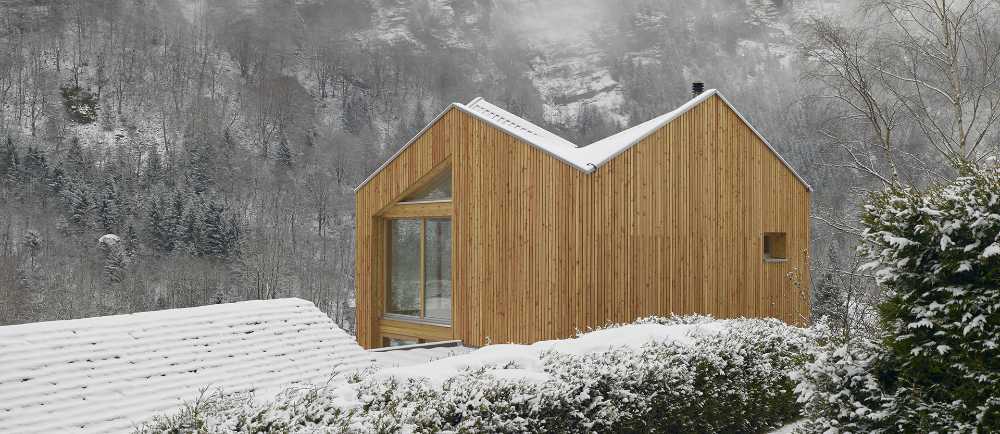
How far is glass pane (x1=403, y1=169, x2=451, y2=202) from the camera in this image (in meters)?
11.8

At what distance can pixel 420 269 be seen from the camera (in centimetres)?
1213

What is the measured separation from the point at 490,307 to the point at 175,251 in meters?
43.2

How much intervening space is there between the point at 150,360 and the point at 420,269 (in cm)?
546

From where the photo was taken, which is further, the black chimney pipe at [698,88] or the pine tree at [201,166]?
the pine tree at [201,166]

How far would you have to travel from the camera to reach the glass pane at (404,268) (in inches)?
485

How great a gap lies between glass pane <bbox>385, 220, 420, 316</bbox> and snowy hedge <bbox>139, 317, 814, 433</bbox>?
6.30 meters

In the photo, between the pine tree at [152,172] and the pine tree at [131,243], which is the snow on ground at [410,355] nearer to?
the pine tree at [131,243]

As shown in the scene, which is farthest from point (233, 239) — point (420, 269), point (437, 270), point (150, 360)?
point (150, 360)

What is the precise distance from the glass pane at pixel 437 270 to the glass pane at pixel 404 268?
0.30m

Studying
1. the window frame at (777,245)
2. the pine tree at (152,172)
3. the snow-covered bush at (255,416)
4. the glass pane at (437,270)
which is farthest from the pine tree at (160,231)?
the snow-covered bush at (255,416)

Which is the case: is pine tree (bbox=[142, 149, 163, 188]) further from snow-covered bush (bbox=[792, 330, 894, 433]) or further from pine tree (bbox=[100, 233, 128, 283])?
snow-covered bush (bbox=[792, 330, 894, 433])

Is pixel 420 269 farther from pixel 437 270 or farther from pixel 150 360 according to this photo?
pixel 150 360

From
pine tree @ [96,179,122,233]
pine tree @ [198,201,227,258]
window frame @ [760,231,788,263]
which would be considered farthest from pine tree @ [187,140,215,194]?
window frame @ [760,231,788,263]

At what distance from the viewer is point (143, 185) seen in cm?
Answer: 5828
